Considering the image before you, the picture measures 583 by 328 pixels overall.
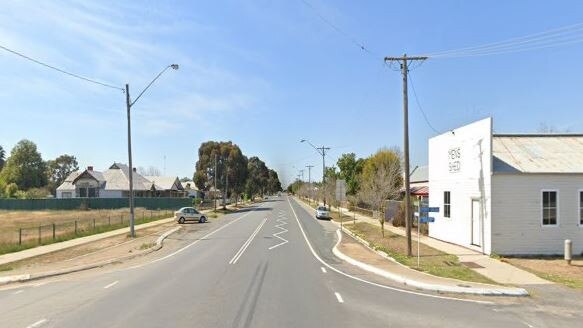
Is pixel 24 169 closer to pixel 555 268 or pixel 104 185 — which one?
pixel 104 185

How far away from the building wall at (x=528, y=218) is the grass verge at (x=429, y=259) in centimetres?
258

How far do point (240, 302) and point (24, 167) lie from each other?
12743 centimetres

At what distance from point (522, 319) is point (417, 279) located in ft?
16.6

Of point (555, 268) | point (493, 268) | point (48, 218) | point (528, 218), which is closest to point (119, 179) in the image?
point (48, 218)

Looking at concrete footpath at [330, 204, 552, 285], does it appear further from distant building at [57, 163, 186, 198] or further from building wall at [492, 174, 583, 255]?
distant building at [57, 163, 186, 198]

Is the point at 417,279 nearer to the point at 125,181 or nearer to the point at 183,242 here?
the point at 183,242

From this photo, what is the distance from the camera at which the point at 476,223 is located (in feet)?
78.1

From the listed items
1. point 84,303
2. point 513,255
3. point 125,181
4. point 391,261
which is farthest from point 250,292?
point 125,181

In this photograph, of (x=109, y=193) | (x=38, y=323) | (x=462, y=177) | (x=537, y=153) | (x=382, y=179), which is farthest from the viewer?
(x=109, y=193)

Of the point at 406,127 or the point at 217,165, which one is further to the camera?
the point at 217,165

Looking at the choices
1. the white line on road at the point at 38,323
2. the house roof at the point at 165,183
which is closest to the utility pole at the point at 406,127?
the white line on road at the point at 38,323

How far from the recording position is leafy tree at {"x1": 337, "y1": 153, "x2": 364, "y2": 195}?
3120 inches

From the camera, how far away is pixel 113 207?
252ft

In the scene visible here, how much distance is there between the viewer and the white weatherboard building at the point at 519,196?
72.9ft
